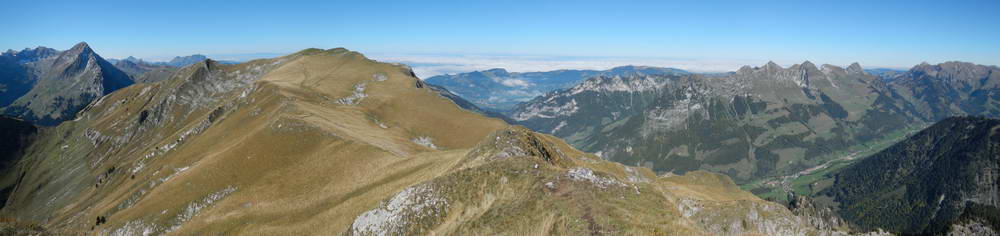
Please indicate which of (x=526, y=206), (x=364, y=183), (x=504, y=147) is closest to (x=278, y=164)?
(x=364, y=183)

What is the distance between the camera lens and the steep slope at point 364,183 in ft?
88.7

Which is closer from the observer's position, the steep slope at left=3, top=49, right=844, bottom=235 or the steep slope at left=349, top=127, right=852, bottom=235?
the steep slope at left=349, top=127, right=852, bottom=235

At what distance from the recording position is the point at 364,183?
61.2 m

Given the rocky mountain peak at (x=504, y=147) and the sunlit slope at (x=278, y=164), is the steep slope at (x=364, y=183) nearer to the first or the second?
the rocky mountain peak at (x=504, y=147)

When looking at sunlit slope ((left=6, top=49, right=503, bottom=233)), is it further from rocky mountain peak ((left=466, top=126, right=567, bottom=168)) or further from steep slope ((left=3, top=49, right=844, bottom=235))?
rocky mountain peak ((left=466, top=126, right=567, bottom=168))

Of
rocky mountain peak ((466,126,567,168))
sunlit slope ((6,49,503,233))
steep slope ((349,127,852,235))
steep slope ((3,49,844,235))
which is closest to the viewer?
steep slope ((349,127,852,235))

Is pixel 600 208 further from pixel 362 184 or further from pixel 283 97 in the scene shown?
pixel 283 97

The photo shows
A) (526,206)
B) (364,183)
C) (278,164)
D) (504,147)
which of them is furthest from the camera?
(278,164)

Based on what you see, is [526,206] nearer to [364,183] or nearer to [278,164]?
[364,183]

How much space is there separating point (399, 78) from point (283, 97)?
70.3 meters

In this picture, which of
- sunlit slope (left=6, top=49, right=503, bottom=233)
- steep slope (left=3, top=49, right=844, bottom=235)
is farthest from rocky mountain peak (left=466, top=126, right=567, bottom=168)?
sunlit slope (left=6, top=49, right=503, bottom=233)

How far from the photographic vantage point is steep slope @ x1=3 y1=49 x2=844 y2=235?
27.0 metres

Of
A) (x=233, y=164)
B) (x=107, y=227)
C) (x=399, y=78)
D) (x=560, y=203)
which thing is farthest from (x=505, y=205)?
(x=399, y=78)

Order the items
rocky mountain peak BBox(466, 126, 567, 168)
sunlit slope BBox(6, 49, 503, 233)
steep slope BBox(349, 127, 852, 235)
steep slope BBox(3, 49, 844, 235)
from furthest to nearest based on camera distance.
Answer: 1. sunlit slope BBox(6, 49, 503, 233)
2. rocky mountain peak BBox(466, 126, 567, 168)
3. steep slope BBox(3, 49, 844, 235)
4. steep slope BBox(349, 127, 852, 235)
